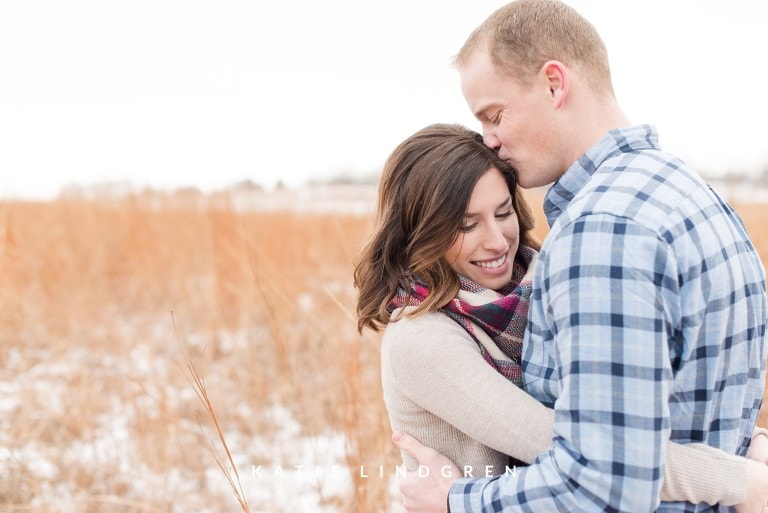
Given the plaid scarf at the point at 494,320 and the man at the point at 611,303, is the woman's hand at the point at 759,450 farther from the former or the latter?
the plaid scarf at the point at 494,320

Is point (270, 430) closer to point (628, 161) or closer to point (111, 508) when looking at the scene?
point (111, 508)

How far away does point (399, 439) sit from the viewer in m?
1.24

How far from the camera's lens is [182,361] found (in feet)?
14.2

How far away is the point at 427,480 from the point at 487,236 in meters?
0.46

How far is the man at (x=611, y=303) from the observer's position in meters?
0.87

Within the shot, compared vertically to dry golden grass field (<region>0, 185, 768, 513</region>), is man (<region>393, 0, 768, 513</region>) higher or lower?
higher

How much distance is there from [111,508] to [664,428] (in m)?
2.23

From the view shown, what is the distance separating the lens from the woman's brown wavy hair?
1.30 m

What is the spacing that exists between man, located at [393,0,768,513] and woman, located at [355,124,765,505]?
54mm

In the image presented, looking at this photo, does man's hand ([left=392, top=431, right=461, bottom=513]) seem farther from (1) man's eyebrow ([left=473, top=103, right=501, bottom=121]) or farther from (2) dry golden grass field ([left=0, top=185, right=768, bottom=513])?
(1) man's eyebrow ([left=473, top=103, right=501, bottom=121])

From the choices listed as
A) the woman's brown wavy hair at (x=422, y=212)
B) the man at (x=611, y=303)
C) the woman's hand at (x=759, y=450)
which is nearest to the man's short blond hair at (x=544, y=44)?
the man at (x=611, y=303)

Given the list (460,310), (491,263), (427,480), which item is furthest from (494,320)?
(427,480)

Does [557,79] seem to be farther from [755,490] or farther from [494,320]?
[755,490]

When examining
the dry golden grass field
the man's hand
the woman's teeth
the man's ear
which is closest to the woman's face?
the woman's teeth
